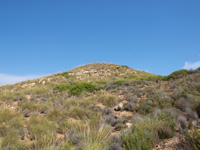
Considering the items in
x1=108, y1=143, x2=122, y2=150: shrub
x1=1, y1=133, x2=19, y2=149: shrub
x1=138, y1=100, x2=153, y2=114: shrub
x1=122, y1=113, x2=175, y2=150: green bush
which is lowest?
x1=1, y1=133, x2=19, y2=149: shrub

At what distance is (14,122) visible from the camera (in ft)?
19.5

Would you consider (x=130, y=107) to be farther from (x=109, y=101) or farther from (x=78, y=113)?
(x=78, y=113)

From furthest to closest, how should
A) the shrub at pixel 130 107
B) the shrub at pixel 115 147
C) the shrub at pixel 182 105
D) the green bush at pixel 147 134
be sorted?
the shrub at pixel 130 107 → the shrub at pixel 182 105 → the shrub at pixel 115 147 → the green bush at pixel 147 134

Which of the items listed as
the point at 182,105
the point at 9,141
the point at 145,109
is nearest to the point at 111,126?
the point at 145,109

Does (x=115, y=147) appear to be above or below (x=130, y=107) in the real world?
below

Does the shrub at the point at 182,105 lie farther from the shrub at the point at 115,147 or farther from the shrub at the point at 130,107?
the shrub at the point at 115,147

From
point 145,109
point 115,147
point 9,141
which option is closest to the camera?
point 115,147

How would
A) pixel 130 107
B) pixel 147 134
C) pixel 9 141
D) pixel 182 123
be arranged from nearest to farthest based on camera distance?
1. pixel 147 134
2. pixel 182 123
3. pixel 9 141
4. pixel 130 107

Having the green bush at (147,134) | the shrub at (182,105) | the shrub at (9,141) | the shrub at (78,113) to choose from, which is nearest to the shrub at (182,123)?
the green bush at (147,134)

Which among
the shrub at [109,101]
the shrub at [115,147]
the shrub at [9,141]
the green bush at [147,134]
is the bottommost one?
the shrub at [9,141]

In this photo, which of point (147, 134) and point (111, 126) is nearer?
point (147, 134)

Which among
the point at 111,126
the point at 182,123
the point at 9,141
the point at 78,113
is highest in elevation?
the point at 182,123

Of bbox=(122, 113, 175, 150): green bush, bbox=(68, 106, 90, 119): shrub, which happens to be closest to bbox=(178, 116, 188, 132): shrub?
bbox=(122, 113, 175, 150): green bush

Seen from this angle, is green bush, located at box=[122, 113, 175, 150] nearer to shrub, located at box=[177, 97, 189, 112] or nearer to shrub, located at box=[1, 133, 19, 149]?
shrub, located at box=[177, 97, 189, 112]
